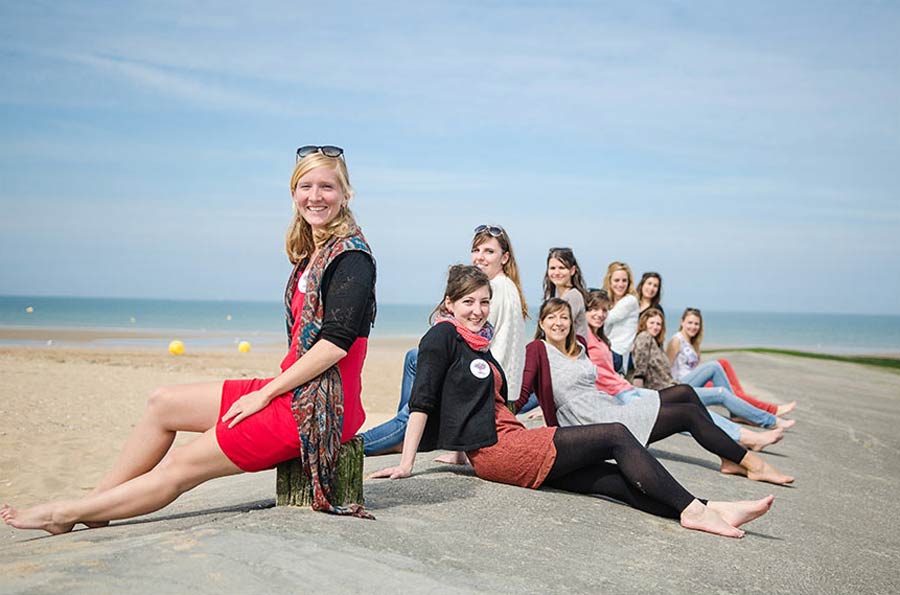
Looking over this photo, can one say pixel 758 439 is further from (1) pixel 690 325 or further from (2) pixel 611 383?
(1) pixel 690 325

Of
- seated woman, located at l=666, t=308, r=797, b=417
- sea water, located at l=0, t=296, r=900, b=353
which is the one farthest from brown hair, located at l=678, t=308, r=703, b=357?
sea water, located at l=0, t=296, r=900, b=353

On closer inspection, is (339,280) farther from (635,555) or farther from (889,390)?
(889,390)

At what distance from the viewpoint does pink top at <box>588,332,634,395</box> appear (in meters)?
8.20

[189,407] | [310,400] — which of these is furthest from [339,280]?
[189,407]

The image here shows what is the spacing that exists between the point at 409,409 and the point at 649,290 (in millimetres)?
6573

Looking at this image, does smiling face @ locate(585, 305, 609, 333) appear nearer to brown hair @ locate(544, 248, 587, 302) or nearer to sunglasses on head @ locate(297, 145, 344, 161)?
brown hair @ locate(544, 248, 587, 302)

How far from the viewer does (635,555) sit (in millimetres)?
4594

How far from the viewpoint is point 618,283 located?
11328 mm

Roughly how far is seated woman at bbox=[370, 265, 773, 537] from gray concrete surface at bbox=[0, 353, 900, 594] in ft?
0.37

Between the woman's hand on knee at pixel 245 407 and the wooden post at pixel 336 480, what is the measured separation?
13.9 inches

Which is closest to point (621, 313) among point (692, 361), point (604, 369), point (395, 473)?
point (692, 361)

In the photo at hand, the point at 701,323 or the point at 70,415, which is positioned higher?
the point at 701,323

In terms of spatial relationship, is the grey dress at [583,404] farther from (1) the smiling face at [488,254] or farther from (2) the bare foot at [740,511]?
(2) the bare foot at [740,511]

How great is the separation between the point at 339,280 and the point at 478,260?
2.79 m
